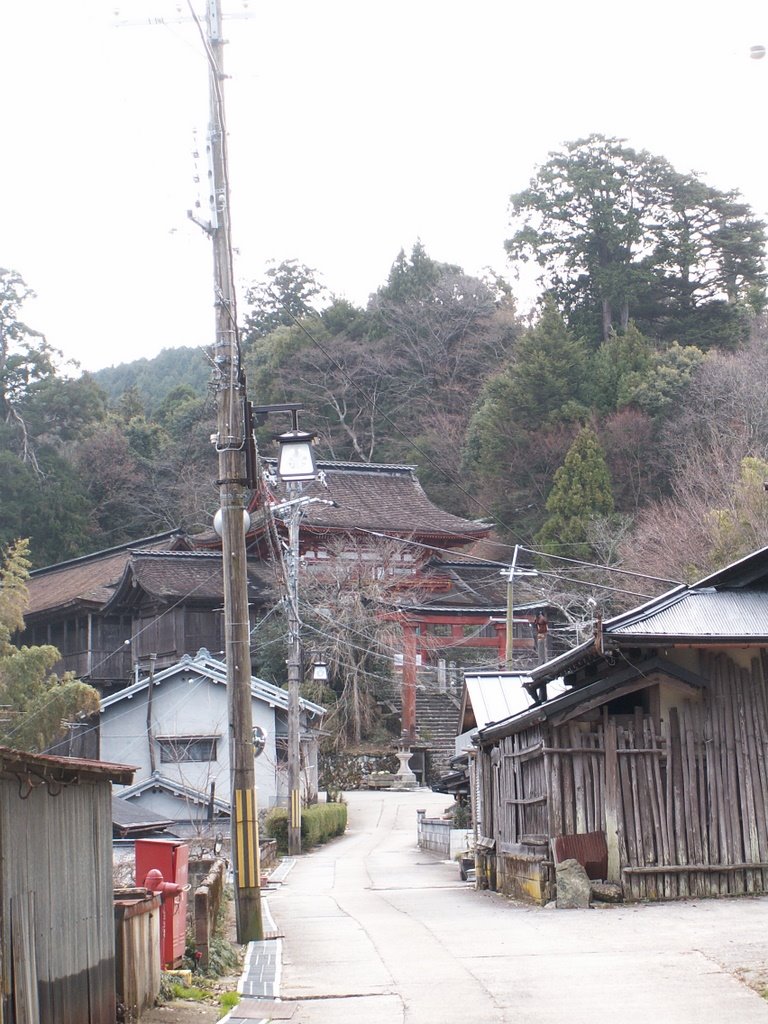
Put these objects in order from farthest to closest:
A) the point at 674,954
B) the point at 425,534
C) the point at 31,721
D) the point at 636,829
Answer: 1. the point at 425,534
2. the point at 31,721
3. the point at 636,829
4. the point at 674,954

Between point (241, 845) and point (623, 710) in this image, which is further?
point (623, 710)

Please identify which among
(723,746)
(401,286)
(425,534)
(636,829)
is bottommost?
(636,829)

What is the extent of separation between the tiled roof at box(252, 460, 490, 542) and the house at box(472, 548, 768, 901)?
90.6 ft

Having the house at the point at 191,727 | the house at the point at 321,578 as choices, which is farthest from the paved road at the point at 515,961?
the house at the point at 321,578

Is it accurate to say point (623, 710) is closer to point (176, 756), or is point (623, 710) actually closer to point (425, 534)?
point (176, 756)

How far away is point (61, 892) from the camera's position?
22.9 feet

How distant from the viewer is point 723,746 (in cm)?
1469

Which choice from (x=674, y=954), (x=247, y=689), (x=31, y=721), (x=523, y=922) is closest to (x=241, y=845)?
(x=247, y=689)

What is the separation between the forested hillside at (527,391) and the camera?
43781 millimetres

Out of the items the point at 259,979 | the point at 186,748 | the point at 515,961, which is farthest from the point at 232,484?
the point at 186,748

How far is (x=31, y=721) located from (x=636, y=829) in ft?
55.5

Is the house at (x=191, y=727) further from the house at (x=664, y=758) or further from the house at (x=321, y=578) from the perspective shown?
the house at (x=664, y=758)

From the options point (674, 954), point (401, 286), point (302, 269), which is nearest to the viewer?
point (674, 954)

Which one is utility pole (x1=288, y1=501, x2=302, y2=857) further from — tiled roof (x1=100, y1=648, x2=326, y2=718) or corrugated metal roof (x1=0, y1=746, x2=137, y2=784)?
corrugated metal roof (x1=0, y1=746, x2=137, y2=784)
